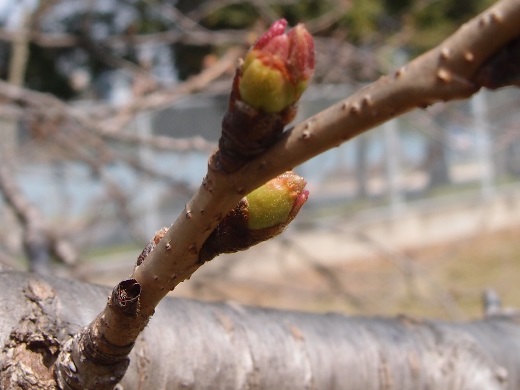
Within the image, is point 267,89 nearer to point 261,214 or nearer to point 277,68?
point 277,68

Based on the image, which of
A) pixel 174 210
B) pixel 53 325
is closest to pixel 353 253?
pixel 174 210

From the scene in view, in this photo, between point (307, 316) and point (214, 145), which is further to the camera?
point (214, 145)

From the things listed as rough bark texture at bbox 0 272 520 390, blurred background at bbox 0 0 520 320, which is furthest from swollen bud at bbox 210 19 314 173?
blurred background at bbox 0 0 520 320

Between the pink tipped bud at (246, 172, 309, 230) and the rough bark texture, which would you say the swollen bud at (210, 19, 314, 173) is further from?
the rough bark texture

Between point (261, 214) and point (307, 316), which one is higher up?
point (307, 316)

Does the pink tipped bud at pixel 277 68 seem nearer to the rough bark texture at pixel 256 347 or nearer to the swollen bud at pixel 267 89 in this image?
the swollen bud at pixel 267 89

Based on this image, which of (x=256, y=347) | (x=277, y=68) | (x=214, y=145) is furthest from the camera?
(x=214, y=145)

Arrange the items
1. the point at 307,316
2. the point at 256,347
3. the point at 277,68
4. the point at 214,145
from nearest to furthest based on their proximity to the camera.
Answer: the point at 277,68, the point at 256,347, the point at 307,316, the point at 214,145

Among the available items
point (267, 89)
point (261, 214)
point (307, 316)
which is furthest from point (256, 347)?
point (267, 89)

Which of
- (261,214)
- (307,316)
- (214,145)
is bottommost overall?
(261,214)
